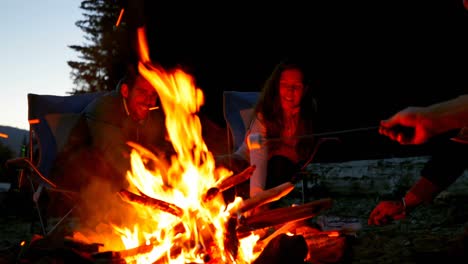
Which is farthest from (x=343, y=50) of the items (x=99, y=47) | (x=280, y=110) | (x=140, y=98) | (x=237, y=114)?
(x=99, y=47)

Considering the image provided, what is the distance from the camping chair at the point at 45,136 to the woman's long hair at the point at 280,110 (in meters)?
1.94

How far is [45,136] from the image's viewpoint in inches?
176

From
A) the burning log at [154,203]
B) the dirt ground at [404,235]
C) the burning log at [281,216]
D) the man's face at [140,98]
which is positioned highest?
the man's face at [140,98]

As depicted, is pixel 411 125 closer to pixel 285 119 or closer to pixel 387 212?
pixel 387 212

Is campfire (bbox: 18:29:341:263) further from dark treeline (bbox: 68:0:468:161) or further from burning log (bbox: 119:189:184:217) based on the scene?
dark treeline (bbox: 68:0:468:161)

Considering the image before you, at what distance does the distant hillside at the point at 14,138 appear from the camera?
12.0 m

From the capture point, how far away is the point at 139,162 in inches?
143

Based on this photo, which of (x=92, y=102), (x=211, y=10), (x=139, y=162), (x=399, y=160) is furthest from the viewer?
(x=211, y=10)

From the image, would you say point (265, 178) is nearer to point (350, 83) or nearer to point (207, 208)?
point (207, 208)

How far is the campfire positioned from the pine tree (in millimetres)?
9272

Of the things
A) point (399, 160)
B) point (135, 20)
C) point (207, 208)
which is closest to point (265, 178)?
point (207, 208)

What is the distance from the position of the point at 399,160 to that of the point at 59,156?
403 centimetres

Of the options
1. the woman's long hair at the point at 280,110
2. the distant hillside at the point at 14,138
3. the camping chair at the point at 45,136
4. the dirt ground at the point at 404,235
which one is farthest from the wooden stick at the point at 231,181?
the distant hillside at the point at 14,138

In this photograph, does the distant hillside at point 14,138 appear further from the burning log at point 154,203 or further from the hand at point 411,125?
the hand at point 411,125
